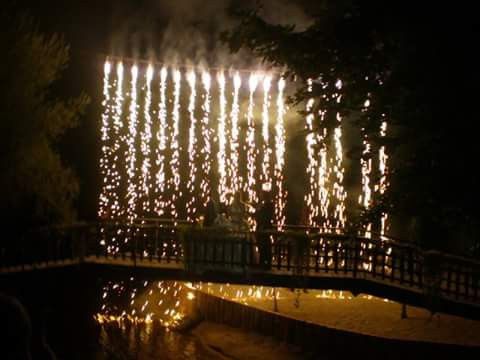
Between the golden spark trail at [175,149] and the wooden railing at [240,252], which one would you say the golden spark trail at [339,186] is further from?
the wooden railing at [240,252]

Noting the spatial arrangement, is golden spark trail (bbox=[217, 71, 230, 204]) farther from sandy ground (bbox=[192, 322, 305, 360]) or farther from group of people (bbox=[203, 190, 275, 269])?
group of people (bbox=[203, 190, 275, 269])

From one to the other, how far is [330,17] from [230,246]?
5.91 meters

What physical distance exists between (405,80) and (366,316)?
28.2 feet

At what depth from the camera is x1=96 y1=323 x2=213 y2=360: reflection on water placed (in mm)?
17094

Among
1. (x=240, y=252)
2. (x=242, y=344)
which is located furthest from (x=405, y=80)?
(x=242, y=344)

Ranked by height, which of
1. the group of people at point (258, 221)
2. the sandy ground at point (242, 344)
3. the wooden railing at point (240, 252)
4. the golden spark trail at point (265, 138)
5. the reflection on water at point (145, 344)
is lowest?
the reflection on water at point (145, 344)

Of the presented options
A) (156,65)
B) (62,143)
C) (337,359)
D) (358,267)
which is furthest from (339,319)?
(156,65)

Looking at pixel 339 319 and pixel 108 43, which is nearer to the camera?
pixel 339 319

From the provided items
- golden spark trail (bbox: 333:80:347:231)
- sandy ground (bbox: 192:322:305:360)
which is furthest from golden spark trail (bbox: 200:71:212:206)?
sandy ground (bbox: 192:322:305:360)

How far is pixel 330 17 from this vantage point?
1126 cm

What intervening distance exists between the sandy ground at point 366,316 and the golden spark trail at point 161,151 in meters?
5.38

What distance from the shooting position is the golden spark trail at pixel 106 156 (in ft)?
75.2

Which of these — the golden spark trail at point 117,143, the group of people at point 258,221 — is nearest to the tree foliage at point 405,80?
the group of people at point 258,221

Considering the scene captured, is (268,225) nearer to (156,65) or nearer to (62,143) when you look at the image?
(62,143)
